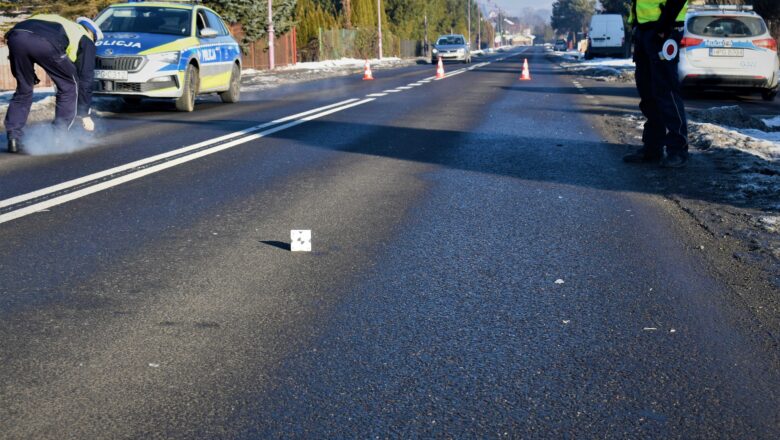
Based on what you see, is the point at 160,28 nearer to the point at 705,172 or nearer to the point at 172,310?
the point at 705,172

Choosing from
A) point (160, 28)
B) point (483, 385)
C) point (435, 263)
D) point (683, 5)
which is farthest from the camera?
point (160, 28)

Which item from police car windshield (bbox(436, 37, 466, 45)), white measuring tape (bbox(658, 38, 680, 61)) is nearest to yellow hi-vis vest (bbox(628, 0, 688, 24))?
white measuring tape (bbox(658, 38, 680, 61))

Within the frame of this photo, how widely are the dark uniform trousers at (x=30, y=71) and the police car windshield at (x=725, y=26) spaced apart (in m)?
12.7

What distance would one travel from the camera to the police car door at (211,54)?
626 inches

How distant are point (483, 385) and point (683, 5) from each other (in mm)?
6268

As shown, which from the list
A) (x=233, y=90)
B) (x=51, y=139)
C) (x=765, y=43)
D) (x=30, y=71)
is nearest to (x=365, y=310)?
(x=30, y=71)

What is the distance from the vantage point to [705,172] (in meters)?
8.81

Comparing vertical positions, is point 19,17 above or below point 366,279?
above

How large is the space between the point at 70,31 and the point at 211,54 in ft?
19.9

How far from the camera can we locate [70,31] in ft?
33.9

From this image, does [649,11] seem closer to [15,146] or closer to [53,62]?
[53,62]

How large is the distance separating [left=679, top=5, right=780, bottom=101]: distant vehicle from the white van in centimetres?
3776

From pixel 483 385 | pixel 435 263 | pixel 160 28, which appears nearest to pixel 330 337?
pixel 483 385

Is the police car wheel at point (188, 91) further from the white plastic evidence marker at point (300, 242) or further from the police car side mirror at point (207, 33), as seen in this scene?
the white plastic evidence marker at point (300, 242)
